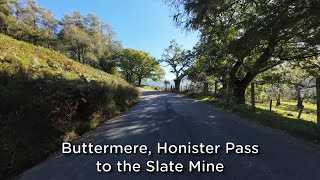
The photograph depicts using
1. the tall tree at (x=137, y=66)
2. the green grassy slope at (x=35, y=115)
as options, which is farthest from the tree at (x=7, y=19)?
the tall tree at (x=137, y=66)

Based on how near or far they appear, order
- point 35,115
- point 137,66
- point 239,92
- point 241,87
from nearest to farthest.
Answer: point 35,115 < point 241,87 < point 239,92 < point 137,66

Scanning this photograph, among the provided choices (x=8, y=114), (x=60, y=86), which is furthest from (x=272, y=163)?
(x=60, y=86)

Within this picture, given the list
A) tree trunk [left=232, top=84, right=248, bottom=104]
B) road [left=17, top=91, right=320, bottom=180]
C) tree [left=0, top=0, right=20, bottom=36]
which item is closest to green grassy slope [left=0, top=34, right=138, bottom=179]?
road [left=17, top=91, right=320, bottom=180]

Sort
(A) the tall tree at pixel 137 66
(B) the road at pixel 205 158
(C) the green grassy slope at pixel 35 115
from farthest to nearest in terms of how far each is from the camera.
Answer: (A) the tall tree at pixel 137 66
(C) the green grassy slope at pixel 35 115
(B) the road at pixel 205 158

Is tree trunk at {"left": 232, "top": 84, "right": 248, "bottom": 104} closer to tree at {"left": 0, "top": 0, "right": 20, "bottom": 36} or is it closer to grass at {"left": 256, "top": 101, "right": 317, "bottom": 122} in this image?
grass at {"left": 256, "top": 101, "right": 317, "bottom": 122}

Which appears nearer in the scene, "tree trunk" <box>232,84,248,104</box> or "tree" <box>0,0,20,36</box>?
→ "tree trunk" <box>232,84,248,104</box>

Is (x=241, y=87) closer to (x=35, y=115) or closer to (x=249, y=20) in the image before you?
(x=249, y=20)

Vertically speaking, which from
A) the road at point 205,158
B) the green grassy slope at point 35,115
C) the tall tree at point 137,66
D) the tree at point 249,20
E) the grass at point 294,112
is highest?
the tall tree at point 137,66

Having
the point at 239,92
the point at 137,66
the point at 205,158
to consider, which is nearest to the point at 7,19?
the point at 239,92

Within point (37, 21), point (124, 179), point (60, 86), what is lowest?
point (124, 179)

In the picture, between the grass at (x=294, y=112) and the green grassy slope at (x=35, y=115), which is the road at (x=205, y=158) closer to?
the green grassy slope at (x=35, y=115)

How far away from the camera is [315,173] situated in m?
4.91

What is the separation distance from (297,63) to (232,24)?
1098cm

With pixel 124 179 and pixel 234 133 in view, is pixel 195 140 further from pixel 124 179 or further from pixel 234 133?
pixel 124 179
